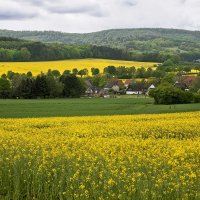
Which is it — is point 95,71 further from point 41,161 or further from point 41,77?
point 41,161

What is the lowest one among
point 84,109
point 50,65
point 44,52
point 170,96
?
point 84,109

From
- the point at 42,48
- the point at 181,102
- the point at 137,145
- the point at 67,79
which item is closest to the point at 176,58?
the point at 42,48

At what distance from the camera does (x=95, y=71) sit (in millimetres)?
149250

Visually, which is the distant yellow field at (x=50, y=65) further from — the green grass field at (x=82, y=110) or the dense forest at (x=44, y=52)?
the green grass field at (x=82, y=110)

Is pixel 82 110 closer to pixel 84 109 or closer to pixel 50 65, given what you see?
pixel 84 109

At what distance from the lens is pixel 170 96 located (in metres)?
68.8

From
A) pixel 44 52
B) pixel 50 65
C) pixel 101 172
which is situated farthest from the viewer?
pixel 44 52

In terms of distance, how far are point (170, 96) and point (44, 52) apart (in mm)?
106008

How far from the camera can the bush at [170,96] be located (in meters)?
68.7

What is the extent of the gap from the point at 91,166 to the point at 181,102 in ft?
191

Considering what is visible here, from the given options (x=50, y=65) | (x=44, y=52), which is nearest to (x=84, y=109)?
(x=50, y=65)

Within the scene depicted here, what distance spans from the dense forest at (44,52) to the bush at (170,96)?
99.9 m

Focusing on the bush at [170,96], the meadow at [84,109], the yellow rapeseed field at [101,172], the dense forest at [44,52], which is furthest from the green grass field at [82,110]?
the dense forest at [44,52]

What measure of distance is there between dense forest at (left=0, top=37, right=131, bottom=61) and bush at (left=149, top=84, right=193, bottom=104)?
99862 mm
